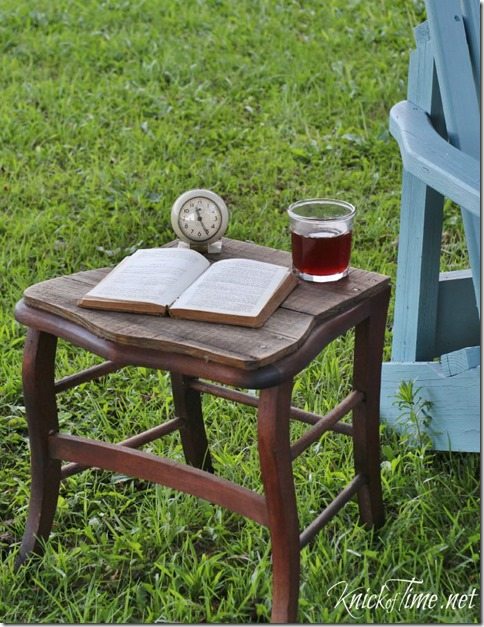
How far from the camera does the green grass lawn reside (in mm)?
2619

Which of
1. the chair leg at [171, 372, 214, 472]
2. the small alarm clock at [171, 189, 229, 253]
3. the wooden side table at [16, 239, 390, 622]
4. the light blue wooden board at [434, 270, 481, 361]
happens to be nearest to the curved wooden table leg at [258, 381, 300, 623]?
the wooden side table at [16, 239, 390, 622]

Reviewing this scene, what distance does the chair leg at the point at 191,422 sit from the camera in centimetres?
294

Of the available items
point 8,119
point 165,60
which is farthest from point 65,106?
point 165,60

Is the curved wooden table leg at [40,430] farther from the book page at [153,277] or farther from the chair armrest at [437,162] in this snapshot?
the chair armrest at [437,162]

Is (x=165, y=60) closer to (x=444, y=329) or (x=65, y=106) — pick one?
(x=65, y=106)

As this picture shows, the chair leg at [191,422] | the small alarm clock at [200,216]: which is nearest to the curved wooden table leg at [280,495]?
the small alarm clock at [200,216]

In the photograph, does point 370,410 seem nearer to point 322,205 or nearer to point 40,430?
point 322,205

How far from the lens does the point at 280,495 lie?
2.21 meters

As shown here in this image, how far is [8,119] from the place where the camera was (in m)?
5.48

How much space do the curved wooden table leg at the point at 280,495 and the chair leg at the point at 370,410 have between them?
1.44 ft

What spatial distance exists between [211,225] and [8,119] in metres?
3.16

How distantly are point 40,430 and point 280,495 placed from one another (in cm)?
68

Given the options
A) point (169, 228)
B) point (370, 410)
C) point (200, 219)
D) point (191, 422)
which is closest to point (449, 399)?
point (370, 410)

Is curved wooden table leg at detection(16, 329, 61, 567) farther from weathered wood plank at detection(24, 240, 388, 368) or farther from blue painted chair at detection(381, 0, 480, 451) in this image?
blue painted chair at detection(381, 0, 480, 451)
